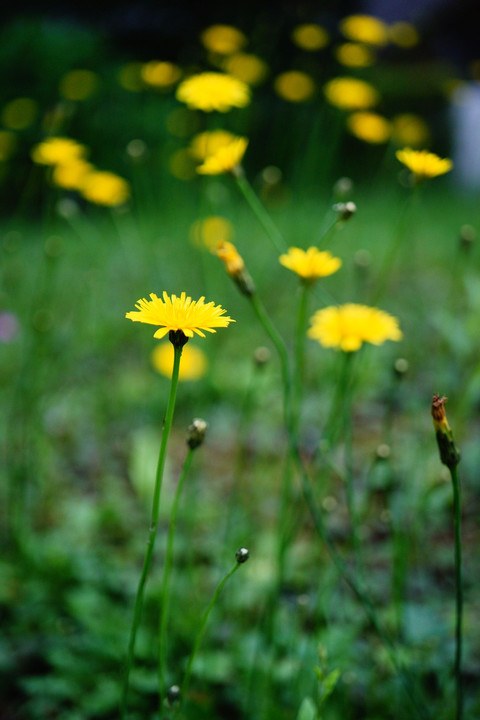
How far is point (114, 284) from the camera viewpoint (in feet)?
9.36

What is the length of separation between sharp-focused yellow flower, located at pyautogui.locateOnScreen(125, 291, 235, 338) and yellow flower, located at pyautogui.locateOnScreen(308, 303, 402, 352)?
321 millimetres

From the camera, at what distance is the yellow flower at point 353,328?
87 centimetres

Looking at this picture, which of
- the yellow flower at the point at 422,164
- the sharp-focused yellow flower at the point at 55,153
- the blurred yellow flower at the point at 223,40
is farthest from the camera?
the blurred yellow flower at the point at 223,40

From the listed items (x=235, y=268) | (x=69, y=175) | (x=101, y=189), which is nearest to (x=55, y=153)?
(x=69, y=175)

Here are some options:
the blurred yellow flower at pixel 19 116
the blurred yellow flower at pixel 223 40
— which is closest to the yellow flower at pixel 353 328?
the blurred yellow flower at pixel 223 40

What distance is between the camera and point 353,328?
0.90m

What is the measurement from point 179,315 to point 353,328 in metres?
0.40

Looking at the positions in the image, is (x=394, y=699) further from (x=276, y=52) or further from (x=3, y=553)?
(x=276, y=52)

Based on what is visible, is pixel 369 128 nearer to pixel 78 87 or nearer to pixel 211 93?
pixel 211 93

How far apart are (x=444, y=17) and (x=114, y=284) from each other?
535 centimetres

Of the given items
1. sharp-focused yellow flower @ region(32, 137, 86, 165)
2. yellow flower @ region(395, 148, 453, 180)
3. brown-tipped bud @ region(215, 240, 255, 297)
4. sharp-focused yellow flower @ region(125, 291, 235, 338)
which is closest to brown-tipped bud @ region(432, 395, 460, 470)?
sharp-focused yellow flower @ region(125, 291, 235, 338)

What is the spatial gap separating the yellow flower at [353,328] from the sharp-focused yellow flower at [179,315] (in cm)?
32

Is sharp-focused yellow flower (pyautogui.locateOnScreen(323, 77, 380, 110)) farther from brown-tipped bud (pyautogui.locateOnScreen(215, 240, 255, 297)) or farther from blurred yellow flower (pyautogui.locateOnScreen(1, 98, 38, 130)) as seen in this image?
blurred yellow flower (pyautogui.locateOnScreen(1, 98, 38, 130))

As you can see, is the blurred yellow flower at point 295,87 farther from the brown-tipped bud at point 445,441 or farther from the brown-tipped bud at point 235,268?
the brown-tipped bud at point 445,441
